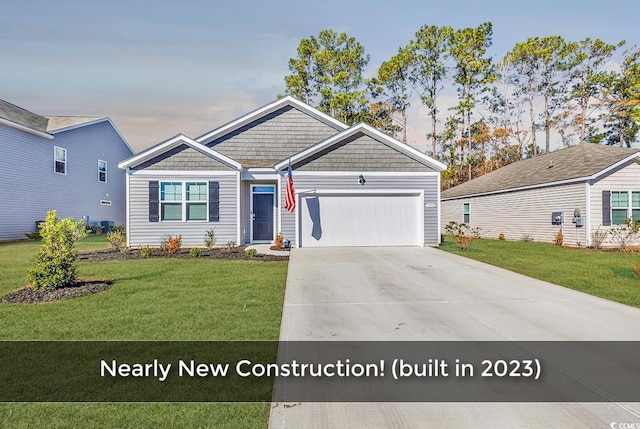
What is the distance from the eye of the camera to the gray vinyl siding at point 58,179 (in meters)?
17.5

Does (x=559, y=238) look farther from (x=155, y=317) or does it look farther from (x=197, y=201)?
(x=155, y=317)

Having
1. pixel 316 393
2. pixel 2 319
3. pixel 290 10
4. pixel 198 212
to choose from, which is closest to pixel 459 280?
pixel 316 393

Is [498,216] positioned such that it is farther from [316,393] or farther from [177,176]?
[316,393]

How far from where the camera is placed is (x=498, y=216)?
69.4 feet

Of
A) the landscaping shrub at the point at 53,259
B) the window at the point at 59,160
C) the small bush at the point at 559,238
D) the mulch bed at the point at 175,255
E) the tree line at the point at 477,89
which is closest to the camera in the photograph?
the landscaping shrub at the point at 53,259

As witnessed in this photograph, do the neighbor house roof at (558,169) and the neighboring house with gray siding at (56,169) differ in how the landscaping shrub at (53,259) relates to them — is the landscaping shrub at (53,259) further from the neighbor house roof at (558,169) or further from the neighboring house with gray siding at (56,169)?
the neighbor house roof at (558,169)

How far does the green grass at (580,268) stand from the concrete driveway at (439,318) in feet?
2.06

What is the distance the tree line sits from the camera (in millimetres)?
33031

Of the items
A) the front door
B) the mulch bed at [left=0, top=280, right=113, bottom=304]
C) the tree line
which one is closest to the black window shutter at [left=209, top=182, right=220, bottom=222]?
the front door

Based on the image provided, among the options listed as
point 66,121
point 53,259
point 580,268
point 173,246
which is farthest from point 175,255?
point 66,121

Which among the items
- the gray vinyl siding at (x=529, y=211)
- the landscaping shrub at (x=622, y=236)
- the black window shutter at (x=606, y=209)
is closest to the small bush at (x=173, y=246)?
the gray vinyl siding at (x=529, y=211)

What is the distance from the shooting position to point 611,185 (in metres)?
15.3

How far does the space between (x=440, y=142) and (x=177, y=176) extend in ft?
94.2

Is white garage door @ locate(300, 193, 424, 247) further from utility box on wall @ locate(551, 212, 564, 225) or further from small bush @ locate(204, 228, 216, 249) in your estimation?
utility box on wall @ locate(551, 212, 564, 225)
